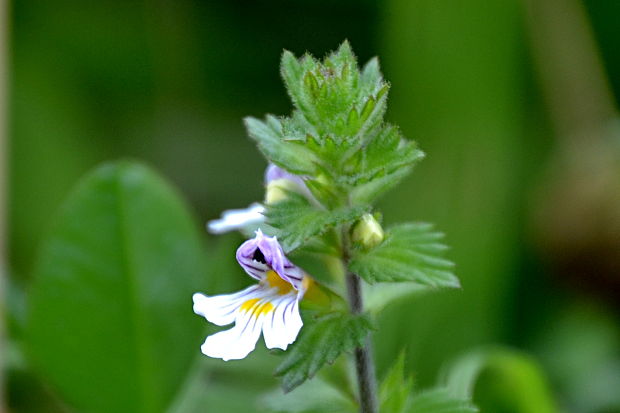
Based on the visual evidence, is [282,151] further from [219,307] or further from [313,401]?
[313,401]

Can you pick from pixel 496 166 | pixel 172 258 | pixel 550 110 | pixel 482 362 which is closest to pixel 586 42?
pixel 550 110

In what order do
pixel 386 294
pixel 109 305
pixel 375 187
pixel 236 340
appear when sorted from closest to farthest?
pixel 236 340, pixel 375 187, pixel 386 294, pixel 109 305

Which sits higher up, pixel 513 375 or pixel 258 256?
pixel 258 256

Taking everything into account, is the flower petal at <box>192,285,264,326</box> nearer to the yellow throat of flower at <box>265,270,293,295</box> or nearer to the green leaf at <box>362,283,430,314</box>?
the yellow throat of flower at <box>265,270,293,295</box>

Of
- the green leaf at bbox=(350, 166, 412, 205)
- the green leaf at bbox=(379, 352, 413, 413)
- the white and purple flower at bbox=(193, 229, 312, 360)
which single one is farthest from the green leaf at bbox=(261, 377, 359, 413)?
the green leaf at bbox=(350, 166, 412, 205)

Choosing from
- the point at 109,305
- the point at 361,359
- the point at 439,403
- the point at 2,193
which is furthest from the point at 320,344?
the point at 2,193
